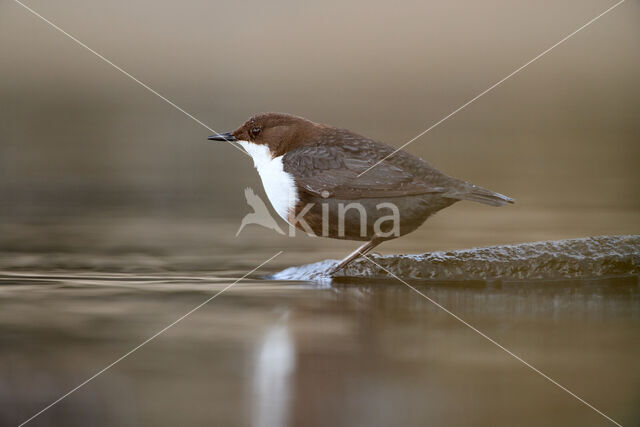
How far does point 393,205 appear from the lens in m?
2.89

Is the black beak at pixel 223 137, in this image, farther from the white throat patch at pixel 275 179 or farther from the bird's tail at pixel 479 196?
the bird's tail at pixel 479 196

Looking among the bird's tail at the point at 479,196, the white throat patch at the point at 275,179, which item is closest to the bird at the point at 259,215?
the white throat patch at the point at 275,179

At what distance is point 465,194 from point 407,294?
0.43 meters

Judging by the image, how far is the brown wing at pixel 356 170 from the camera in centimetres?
289

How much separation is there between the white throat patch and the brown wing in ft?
0.13

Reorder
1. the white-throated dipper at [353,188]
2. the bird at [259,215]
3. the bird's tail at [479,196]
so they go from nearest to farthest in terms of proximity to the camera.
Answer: the bird's tail at [479,196] < the white-throated dipper at [353,188] < the bird at [259,215]

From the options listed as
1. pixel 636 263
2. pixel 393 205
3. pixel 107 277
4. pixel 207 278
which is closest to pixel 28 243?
pixel 107 277

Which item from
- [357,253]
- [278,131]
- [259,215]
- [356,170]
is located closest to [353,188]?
[356,170]

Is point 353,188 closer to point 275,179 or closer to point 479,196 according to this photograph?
point 275,179

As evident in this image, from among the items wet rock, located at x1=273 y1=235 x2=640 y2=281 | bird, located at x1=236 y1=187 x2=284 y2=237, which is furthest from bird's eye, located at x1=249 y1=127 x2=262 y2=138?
wet rock, located at x1=273 y1=235 x2=640 y2=281

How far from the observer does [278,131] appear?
125 inches

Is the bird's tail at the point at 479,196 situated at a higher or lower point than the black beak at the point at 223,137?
lower

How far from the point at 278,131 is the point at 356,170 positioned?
1.36 ft

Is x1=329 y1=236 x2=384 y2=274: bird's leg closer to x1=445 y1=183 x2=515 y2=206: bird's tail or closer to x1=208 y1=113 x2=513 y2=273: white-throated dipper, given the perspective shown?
x1=208 y1=113 x2=513 y2=273: white-throated dipper
